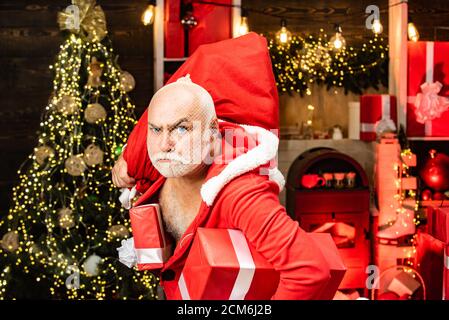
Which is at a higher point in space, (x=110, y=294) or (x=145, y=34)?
(x=145, y=34)

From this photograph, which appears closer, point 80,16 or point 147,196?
point 147,196

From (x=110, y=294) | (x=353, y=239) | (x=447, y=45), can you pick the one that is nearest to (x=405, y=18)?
(x=447, y=45)

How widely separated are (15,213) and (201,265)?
2.18 metres

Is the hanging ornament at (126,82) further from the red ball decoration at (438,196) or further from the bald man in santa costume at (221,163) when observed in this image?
the red ball decoration at (438,196)

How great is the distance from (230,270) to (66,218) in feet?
6.70

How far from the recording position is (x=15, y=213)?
11.7ft

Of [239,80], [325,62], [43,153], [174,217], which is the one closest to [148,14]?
[43,153]

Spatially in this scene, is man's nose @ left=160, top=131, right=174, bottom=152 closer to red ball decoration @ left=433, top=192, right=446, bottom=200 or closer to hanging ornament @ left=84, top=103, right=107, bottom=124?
hanging ornament @ left=84, top=103, right=107, bottom=124

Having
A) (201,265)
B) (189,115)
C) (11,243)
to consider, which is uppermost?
(189,115)

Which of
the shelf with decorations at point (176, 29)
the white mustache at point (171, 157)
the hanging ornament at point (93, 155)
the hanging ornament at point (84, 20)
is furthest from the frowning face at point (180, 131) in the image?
the shelf with decorations at point (176, 29)

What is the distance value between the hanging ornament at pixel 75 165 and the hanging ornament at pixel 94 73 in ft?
1.17

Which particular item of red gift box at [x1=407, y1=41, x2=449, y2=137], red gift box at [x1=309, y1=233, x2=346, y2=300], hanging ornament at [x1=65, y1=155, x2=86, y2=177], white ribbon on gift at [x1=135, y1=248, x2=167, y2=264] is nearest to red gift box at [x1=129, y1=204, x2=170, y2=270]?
white ribbon on gift at [x1=135, y1=248, x2=167, y2=264]

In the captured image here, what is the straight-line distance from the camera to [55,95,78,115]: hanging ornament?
137 inches

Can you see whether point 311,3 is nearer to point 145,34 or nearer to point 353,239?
point 145,34
